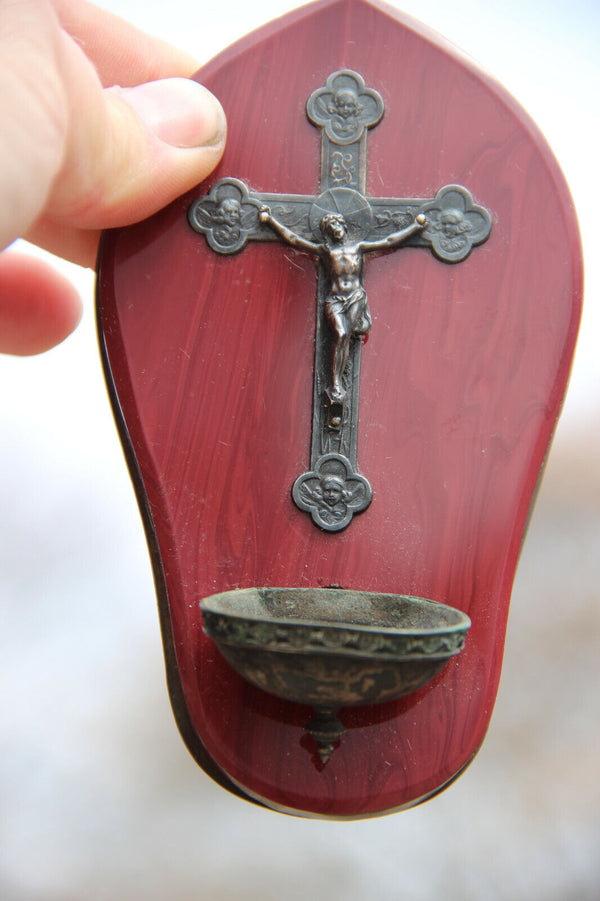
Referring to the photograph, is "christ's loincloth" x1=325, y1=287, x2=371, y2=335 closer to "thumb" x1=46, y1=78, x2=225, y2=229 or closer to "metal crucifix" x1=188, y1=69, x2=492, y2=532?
"metal crucifix" x1=188, y1=69, x2=492, y2=532

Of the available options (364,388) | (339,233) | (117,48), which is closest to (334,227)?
(339,233)

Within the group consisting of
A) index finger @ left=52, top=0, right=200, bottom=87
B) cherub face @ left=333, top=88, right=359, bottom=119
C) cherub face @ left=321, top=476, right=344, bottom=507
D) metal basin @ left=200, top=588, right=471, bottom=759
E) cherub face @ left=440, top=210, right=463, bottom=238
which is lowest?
metal basin @ left=200, top=588, right=471, bottom=759

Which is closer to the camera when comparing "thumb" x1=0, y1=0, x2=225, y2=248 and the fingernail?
"thumb" x1=0, y1=0, x2=225, y2=248

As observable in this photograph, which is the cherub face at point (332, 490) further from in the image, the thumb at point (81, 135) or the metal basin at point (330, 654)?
the thumb at point (81, 135)

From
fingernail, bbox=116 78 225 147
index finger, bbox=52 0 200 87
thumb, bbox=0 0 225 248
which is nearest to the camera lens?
thumb, bbox=0 0 225 248

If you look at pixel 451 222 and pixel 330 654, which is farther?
pixel 451 222

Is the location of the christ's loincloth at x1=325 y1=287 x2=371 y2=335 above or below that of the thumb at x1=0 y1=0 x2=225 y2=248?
below

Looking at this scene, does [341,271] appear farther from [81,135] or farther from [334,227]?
[81,135]

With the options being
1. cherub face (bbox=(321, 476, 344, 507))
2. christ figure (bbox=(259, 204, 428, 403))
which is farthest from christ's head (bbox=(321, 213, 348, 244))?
cherub face (bbox=(321, 476, 344, 507))
